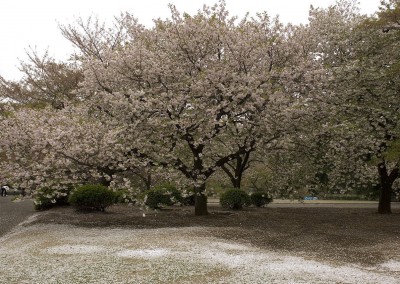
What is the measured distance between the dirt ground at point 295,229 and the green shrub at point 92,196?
70 centimetres

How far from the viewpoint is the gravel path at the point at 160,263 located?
10273 millimetres

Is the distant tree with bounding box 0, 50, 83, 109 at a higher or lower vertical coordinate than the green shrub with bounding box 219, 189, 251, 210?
higher

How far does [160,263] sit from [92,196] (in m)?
14.9

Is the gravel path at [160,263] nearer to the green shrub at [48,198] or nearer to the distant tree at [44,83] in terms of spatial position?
the green shrub at [48,198]

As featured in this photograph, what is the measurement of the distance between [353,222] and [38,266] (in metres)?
18.3

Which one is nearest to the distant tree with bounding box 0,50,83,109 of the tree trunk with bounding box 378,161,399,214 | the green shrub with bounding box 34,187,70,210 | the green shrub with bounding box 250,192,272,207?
the green shrub with bounding box 34,187,70,210

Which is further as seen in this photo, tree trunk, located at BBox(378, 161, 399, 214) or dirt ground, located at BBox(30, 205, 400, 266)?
tree trunk, located at BBox(378, 161, 399, 214)

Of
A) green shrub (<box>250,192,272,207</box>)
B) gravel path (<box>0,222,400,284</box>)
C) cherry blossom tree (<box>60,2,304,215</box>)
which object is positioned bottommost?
gravel path (<box>0,222,400,284</box>)

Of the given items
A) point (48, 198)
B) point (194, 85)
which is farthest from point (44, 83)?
point (194, 85)

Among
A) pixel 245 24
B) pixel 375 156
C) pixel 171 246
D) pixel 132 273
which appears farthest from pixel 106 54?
pixel 375 156

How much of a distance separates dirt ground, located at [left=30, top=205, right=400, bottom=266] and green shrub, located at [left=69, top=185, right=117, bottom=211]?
0.70 metres

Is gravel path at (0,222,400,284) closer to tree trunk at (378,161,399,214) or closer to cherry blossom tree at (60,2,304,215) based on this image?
cherry blossom tree at (60,2,304,215)

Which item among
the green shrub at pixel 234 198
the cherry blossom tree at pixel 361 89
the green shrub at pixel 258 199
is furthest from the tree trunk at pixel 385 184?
the green shrub at pixel 234 198

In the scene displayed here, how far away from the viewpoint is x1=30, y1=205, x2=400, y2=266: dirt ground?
14.5 meters
